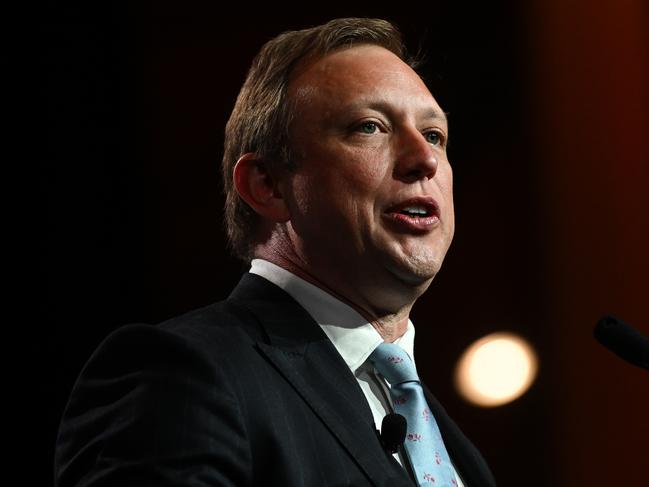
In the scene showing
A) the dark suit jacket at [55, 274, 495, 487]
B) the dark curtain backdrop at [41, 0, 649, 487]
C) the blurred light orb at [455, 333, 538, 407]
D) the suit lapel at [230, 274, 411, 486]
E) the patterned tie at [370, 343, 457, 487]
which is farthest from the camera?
the blurred light orb at [455, 333, 538, 407]

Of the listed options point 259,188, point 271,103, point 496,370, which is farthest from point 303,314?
point 496,370

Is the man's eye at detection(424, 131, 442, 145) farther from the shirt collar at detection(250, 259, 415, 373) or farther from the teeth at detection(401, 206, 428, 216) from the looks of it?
the shirt collar at detection(250, 259, 415, 373)

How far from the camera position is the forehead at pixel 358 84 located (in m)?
1.72

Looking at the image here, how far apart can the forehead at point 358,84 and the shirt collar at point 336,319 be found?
0.33 metres

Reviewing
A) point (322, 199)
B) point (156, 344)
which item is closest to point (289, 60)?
point (322, 199)

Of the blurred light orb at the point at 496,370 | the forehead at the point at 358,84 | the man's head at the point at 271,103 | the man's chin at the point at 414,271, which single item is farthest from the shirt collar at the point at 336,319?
the blurred light orb at the point at 496,370

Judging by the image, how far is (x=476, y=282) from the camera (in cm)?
291

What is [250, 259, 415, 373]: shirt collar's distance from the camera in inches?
62.0

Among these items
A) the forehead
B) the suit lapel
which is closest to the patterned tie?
the suit lapel

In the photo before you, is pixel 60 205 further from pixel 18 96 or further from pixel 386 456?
pixel 386 456

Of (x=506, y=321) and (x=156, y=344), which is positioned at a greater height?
(x=156, y=344)

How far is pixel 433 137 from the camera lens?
5.92 ft

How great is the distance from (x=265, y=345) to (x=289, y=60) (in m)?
0.64

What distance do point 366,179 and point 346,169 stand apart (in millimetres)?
43
